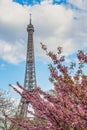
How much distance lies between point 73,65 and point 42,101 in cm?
199

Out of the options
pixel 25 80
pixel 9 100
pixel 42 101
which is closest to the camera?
pixel 42 101

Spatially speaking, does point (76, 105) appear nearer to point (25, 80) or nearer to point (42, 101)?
point (42, 101)

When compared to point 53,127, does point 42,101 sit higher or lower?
higher

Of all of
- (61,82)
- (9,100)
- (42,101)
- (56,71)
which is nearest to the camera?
(42,101)

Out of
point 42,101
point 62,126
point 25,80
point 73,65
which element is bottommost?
point 62,126

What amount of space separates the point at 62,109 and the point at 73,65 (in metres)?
2.12

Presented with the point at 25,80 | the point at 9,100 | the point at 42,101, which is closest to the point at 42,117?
the point at 42,101

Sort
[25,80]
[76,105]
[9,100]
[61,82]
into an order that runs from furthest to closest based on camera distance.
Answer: [25,80] → [9,100] → [61,82] → [76,105]

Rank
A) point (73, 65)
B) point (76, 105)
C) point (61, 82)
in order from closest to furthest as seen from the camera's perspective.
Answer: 1. point (76, 105)
2. point (61, 82)
3. point (73, 65)

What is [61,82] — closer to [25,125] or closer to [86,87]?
[86,87]

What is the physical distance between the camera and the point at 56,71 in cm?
680

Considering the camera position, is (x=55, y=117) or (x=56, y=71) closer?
(x=55, y=117)

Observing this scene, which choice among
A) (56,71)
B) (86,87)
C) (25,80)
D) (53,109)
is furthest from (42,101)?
(25,80)

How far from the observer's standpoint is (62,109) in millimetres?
5352
